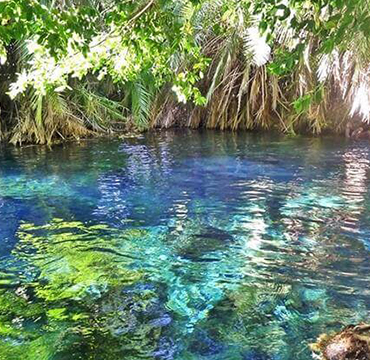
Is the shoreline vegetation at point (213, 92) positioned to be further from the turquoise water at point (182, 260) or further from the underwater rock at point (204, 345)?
the underwater rock at point (204, 345)

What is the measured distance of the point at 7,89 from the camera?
10.8 meters

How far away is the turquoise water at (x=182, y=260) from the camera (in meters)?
3.06

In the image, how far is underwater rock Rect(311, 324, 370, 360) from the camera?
256 centimetres

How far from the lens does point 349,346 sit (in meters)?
2.62

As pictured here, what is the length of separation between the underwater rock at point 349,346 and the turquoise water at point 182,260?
143 mm

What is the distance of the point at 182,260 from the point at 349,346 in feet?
6.15

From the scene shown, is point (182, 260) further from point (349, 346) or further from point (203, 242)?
point (349, 346)

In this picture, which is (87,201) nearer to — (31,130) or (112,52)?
(112,52)

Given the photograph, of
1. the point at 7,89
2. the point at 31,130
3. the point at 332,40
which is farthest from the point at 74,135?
the point at 332,40

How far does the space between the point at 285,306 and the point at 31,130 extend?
8.61m

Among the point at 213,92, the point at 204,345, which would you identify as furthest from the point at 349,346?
the point at 213,92

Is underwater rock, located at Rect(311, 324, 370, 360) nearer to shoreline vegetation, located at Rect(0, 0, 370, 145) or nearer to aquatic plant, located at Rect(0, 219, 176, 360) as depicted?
aquatic plant, located at Rect(0, 219, 176, 360)

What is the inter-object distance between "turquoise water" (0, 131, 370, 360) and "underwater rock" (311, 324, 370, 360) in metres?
0.14

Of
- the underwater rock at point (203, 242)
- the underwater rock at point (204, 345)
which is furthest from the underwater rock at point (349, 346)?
the underwater rock at point (203, 242)
